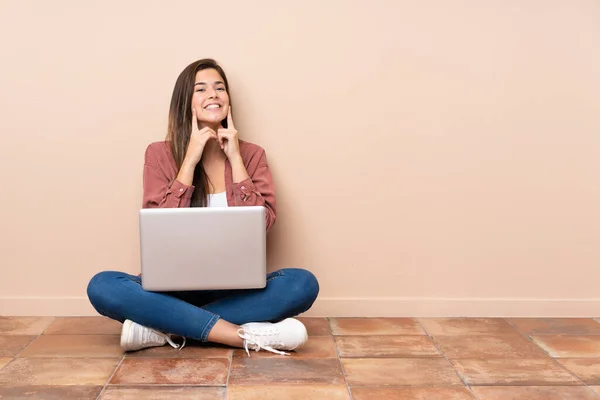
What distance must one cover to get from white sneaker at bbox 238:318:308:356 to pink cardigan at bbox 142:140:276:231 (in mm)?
408

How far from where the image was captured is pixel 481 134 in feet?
8.70

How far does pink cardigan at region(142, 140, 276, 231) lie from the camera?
2344 millimetres

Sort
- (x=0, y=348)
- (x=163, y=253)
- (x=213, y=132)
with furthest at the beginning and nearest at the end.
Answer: (x=213, y=132), (x=0, y=348), (x=163, y=253)

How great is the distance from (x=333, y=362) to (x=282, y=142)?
91 centimetres

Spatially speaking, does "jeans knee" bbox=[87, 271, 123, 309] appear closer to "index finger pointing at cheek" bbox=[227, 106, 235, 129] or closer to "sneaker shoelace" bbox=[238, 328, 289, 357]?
"sneaker shoelace" bbox=[238, 328, 289, 357]

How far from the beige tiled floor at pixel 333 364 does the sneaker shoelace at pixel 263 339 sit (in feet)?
0.13

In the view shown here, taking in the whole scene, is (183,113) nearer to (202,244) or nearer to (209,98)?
(209,98)

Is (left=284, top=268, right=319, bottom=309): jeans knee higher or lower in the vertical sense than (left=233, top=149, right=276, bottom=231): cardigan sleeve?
lower

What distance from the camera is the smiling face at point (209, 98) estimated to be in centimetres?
246

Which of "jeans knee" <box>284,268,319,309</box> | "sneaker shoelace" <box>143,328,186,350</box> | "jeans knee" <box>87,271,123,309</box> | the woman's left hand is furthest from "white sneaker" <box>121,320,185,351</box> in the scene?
the woman's left hand

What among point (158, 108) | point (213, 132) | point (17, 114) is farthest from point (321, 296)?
point (17, 114)

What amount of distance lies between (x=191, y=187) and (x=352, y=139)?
675mm

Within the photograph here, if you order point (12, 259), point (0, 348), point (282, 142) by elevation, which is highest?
point (282, 142)

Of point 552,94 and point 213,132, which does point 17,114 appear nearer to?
point 213,132
